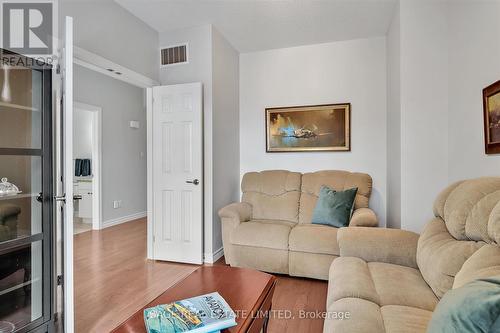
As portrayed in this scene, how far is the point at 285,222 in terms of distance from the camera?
3.22 metres

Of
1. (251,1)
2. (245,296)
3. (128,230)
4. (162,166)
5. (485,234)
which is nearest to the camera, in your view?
(485,234)

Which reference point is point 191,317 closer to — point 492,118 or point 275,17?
point 492,118

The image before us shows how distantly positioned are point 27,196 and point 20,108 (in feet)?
1.87

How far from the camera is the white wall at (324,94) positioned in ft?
11.2

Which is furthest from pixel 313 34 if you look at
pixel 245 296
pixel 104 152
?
pixel 104 152

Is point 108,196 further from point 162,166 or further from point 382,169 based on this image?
point 382,169

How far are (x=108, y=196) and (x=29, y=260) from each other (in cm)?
324

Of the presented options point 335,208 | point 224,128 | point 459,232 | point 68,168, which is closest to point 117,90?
point 224,128

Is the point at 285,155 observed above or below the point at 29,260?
above

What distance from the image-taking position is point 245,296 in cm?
140

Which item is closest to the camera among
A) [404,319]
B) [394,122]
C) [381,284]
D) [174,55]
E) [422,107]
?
[404,319]

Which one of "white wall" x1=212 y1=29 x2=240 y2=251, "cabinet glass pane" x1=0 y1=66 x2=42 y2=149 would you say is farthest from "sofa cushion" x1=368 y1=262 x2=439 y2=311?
"cabinet glass pane" x1=0 y1=66 x2=42 y2=149

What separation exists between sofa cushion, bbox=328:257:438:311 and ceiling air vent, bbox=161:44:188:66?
2.82m

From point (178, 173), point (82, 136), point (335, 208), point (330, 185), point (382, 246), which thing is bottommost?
point (382, 246)
